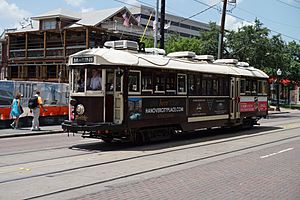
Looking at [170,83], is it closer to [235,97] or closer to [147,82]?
[147,82]

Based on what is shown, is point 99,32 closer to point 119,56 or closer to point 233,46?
point 233,46

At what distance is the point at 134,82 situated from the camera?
1410 cm

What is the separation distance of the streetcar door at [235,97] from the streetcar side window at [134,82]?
22.4 feet

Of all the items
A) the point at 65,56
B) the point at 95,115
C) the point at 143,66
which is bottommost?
the point at 95,115

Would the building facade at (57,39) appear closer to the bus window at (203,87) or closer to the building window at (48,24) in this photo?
the building window at (48,24)

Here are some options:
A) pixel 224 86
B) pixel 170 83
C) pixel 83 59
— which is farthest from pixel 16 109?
→ pixel 224 86

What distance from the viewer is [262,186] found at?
8.54 meters

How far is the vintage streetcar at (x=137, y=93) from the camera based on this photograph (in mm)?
13773

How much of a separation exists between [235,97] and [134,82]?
24.5ft

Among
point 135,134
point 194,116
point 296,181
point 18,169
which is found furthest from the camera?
point 194,116

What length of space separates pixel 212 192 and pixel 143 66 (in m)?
7.05

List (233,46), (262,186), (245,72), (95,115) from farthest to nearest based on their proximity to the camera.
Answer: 1. (233,46)
2. (245,72)
3. (95,115)
4. (262,186)

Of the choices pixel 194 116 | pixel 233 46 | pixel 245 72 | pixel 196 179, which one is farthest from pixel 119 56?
pixel 233 46

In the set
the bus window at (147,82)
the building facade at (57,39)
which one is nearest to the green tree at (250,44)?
the building facade at (57,39)
